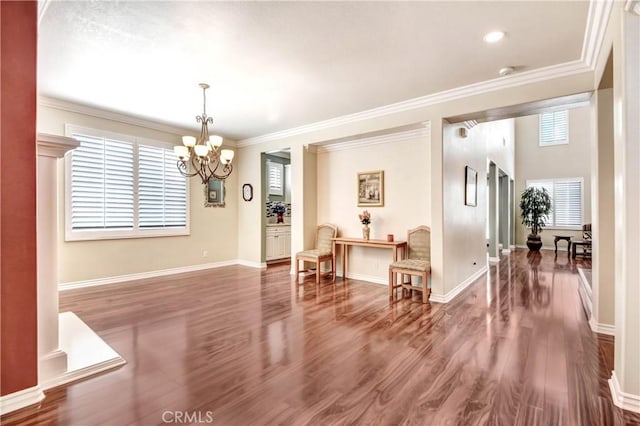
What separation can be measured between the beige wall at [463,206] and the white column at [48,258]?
13.6 ft

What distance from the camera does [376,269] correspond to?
5.27m

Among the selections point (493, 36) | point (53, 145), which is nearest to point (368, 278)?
point (493, 36)

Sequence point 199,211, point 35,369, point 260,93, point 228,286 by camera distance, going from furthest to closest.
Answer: point 199,211, point 228,286, point 260,93, point 35,369

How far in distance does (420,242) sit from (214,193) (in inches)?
172

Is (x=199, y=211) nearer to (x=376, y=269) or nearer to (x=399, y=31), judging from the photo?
(x=376, y=269)

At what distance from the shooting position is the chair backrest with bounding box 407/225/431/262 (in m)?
4.58

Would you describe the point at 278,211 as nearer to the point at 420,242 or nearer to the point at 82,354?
the point at 420,242

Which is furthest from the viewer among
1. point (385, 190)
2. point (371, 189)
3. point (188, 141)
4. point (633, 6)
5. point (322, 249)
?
point (322, 249)

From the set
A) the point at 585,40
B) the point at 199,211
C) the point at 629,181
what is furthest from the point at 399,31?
the point at 199,211

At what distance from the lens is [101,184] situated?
4.92m

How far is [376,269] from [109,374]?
393cm

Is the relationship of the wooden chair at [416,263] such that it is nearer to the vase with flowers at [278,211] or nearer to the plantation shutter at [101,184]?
the vase with flowers at [278,211]

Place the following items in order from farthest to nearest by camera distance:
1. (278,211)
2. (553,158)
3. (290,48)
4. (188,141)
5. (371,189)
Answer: (553,158) → (278,211) → (371,189) → (188,141) → (290,48)

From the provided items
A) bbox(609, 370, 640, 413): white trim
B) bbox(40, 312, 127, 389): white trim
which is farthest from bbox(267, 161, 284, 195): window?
bbox(609, 370, 640, 413): white trim
